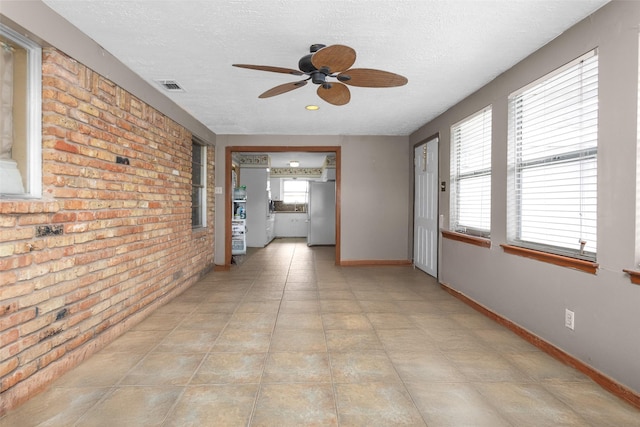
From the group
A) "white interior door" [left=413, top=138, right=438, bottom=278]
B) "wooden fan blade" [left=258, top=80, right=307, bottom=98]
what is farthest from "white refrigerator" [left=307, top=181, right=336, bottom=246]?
"wooden fan blade" [left=258, top=80, right=307, bottom=98]

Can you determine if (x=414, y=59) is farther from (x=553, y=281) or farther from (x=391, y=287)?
(x=391, y=287)

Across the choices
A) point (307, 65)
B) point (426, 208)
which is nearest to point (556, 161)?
point (307, 65)

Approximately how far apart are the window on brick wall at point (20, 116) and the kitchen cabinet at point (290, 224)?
9277mm

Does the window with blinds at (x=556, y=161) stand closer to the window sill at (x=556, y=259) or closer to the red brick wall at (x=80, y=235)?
the window sill at (x=556, y=259)

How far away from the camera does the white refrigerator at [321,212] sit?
368 inches

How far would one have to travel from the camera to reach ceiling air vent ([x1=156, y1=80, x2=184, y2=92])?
3.33m

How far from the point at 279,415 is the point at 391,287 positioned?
9.71ft

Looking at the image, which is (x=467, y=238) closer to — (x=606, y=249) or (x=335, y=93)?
(x=606, y=249)

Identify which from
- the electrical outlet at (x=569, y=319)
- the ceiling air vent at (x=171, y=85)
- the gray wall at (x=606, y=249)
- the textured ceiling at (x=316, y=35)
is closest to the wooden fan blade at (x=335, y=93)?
the textured ceiling at (x=316, y=35)

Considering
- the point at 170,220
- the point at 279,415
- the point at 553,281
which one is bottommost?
the point at 279,415

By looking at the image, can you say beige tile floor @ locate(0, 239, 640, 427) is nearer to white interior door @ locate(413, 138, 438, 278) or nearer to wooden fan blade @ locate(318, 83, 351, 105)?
white interior door @ locate(413, 138, 438, 278)

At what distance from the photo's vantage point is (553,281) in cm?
246

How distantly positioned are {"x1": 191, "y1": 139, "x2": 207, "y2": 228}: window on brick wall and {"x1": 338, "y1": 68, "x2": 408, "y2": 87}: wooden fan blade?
10.9 feet

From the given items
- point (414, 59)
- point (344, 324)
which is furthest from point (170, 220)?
point (414, 59)
